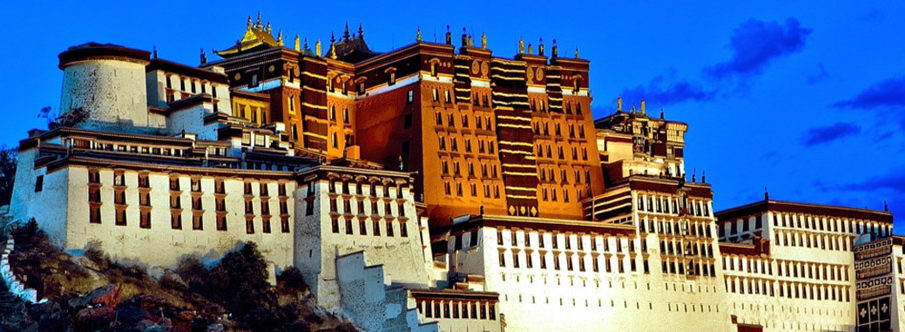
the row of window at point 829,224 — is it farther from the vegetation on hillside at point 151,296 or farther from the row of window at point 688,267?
the vegetation on hillside at point 151,296

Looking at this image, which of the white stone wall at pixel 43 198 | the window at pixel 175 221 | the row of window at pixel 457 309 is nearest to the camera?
the white stone wall at pixel 43 198

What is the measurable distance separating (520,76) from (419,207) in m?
22.6

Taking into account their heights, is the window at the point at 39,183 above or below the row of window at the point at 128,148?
below

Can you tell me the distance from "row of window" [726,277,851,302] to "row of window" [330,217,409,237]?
103 feet

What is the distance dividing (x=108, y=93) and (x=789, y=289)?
57.7 metres

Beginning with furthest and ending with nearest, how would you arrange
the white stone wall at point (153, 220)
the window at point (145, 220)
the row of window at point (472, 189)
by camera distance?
1. the row of window at point (472, 189)
2. the window at point (145, 220)
3. the white stone wall at point (153, 220)

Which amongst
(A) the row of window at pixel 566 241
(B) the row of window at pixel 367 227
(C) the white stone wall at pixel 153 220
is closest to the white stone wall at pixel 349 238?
(B) the row of window at pixel 367 227

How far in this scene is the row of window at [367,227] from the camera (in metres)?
139

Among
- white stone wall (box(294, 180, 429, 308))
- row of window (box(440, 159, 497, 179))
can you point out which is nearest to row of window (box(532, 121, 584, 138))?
row of window (box(440, 159, 497, 179))

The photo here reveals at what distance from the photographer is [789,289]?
536 ft

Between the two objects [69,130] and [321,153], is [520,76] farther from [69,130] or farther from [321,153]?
[69,130]

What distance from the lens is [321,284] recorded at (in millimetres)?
136375

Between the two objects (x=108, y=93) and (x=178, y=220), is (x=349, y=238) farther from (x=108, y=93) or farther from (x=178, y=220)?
(x=108, y=93)

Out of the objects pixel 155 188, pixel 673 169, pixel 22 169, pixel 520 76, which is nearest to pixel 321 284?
pixel 155 188
